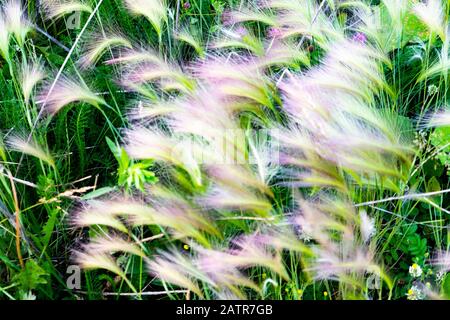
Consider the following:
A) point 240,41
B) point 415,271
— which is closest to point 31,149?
point 240,41

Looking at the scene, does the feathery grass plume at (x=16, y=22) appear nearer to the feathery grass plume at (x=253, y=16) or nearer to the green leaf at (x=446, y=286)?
the feathery grass plume at (x=253, y=16)

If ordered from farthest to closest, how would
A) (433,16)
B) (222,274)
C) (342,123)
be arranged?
1. (433,16)
2. (342,123)
3. (222,274)

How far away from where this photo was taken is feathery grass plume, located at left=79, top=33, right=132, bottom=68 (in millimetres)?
1684

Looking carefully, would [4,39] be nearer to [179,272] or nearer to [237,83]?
[237,83]

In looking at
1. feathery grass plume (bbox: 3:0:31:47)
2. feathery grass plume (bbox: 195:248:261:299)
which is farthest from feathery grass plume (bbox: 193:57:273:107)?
feathery grass plume (bbox: 3:0:31:47)

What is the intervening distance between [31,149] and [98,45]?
1.29ft

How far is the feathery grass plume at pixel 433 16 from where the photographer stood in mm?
1571

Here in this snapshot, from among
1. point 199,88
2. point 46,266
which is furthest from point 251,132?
point 46,266

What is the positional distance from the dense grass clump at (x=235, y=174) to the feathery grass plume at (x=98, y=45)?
0.04 ft

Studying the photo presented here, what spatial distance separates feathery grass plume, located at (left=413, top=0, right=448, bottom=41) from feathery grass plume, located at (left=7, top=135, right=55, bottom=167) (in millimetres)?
939

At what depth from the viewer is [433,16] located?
1584 mm

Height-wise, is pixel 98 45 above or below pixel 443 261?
above

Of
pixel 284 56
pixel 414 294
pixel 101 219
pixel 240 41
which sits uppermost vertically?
pixel 240 41

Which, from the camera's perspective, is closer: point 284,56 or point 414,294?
point 414,294
